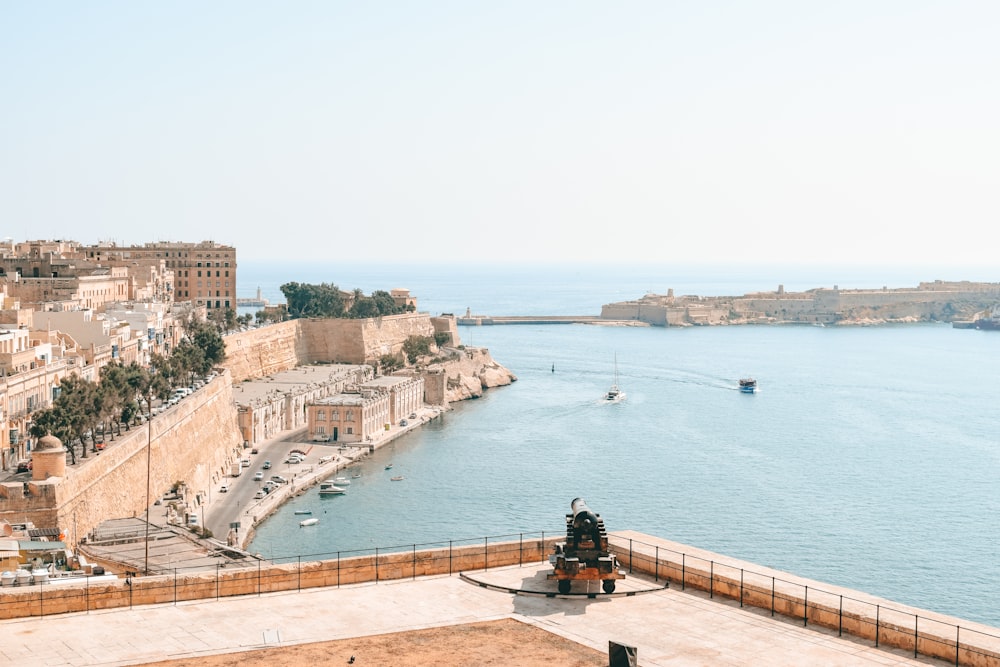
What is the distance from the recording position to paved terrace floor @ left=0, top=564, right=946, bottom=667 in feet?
33.1

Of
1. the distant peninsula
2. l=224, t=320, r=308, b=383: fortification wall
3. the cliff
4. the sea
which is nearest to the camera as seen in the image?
the sea

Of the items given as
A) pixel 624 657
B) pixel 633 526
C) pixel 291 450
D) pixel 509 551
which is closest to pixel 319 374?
pixel 291 450

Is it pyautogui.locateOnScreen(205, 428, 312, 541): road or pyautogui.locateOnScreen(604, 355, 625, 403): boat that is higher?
pyautogui.locateOnScreen(604, 355, 625, 403): boat

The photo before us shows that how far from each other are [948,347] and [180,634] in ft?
304

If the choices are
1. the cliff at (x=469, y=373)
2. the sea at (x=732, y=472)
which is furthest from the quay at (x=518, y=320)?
the cliff at (x=469, y=373)

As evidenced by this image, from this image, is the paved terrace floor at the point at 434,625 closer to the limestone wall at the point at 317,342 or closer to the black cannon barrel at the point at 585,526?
the black cannon barrel at the point at 585,526

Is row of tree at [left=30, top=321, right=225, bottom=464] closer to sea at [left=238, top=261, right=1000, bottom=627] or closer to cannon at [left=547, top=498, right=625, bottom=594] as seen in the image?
sea at [left=238, top=261, right=1000, bottom=627]

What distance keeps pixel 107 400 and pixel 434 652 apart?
19.4 meters

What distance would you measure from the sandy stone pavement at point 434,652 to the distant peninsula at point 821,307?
106 metres

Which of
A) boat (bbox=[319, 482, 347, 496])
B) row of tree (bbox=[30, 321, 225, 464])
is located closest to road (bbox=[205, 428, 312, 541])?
boat (bbox=[319, 482, 347, 496])

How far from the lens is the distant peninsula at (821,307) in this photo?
118 metres

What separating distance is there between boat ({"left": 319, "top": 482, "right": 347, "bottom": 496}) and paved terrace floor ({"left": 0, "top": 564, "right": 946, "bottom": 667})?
2524 cm

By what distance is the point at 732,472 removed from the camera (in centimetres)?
4034

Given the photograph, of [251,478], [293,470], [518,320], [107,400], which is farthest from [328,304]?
[518,320]
